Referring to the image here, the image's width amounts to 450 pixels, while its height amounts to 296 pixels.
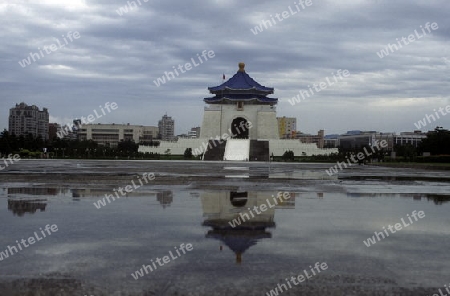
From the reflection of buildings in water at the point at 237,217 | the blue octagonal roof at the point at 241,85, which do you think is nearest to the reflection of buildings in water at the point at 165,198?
the reflection of buildings in water at the point at 237,217

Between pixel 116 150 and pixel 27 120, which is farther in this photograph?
pixel 27 120

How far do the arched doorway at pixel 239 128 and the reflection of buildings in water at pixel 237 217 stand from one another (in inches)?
1998

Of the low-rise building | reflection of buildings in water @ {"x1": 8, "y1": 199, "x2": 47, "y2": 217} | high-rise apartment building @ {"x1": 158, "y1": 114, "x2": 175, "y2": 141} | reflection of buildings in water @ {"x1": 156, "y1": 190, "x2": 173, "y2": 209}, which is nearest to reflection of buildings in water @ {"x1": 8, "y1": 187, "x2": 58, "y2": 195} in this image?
reflection of buildings in water @ {"x1": 8, "y1": 199, "x2": 47, "y2": 217}

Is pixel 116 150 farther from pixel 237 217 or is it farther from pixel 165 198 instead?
pixel 237 217

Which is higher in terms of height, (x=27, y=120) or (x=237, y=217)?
(x=27, y=120)

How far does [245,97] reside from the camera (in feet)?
193

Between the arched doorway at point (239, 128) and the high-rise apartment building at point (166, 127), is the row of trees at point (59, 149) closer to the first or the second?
the arched doorway at point (239, 128)

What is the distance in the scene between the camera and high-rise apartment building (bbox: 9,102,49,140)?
399 ft

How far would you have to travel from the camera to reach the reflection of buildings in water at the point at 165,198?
876cm

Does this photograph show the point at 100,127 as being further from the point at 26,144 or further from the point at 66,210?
the point at 66,210

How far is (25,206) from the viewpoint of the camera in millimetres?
→ 8203

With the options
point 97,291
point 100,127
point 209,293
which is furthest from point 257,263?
point 100,127

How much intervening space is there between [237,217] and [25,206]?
3.75 metres

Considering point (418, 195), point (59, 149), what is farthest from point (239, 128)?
point (418, 195)
